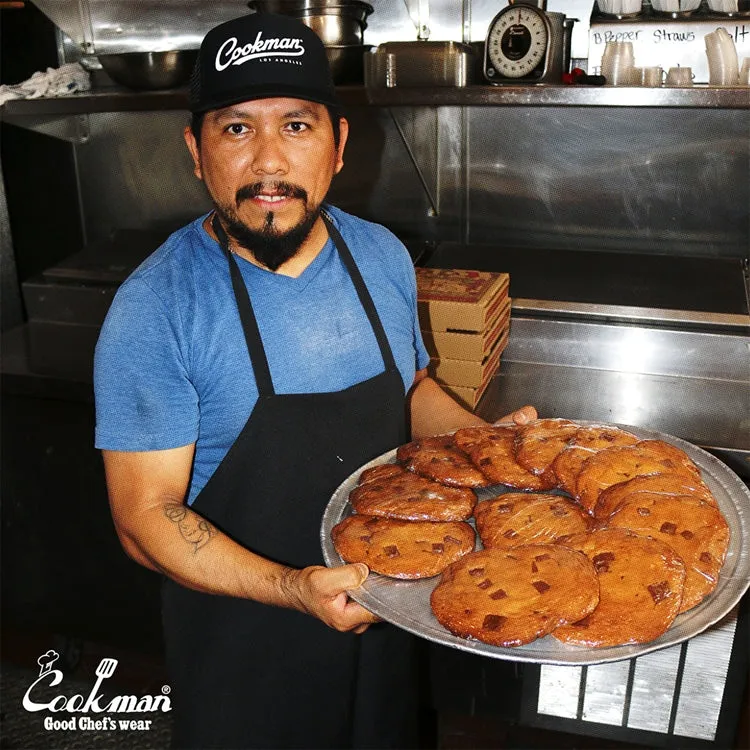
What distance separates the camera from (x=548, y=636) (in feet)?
4.37

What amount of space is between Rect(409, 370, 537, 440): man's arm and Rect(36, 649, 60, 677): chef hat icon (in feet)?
5.72

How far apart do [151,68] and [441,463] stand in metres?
1.92

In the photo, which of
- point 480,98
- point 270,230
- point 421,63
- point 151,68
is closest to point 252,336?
point 270,230

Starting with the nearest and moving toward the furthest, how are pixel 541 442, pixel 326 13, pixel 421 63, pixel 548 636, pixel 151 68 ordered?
1. pixel 548 636
2. pixel 541 442
3. pixel 421 63
4. pixel 326 13
5. pixel 151 68

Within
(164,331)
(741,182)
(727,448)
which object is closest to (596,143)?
(741,182)

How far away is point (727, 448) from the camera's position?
2.21m

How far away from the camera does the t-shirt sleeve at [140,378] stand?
1.56 meters

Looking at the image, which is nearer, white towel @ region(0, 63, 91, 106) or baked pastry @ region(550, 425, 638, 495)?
baked pastry @ region(550, 425, 638, 495)

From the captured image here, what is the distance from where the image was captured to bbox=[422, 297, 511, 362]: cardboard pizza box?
2492mm

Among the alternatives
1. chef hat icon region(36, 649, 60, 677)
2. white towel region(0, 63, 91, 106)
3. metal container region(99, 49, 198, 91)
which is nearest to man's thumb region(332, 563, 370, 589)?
chef hat icon region(36, 649, 60, 677)

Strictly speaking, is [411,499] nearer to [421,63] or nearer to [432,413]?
[432,413]

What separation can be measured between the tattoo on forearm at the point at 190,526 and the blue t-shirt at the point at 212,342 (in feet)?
0.40

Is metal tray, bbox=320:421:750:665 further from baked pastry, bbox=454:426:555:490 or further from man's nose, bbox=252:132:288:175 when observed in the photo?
man's nose, bbox=252:132:288:175

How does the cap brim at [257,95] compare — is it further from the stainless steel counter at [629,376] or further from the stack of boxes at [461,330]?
the stainless steel counter at [629,376]
